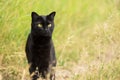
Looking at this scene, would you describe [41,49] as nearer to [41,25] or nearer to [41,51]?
[41,51]

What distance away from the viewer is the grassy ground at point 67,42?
6690 mm

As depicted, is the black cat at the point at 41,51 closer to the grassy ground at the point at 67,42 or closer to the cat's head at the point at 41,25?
the cat's head at the point at 41,25

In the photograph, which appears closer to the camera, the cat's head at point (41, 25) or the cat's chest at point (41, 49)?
the cat's head at point (41, 25)

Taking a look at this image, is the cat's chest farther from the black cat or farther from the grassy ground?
the grassy ground

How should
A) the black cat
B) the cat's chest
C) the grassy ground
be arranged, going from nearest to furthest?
the grassy ground, the black cat, the cat's chest

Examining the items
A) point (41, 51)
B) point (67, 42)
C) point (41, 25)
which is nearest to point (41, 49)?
point (41, 51)

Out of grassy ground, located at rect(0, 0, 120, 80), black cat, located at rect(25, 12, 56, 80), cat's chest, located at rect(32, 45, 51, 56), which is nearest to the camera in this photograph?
grassy ground, located at rect(0, 0, 120, 80)

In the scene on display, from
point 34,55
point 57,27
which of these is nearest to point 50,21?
point 34,55

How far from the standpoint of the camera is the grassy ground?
21.9 feet

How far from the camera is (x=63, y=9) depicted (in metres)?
9.66

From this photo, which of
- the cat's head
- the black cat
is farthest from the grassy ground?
the cat's head

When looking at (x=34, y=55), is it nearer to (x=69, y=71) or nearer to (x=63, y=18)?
(x=69, y=71)

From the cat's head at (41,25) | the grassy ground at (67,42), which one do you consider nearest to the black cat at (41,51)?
the cat's head at (41,25)

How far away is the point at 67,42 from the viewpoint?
6594mm
